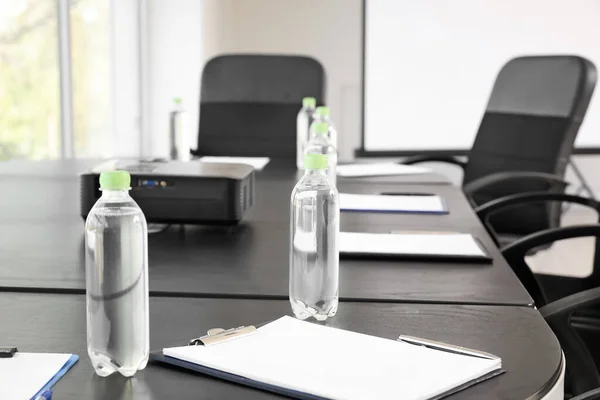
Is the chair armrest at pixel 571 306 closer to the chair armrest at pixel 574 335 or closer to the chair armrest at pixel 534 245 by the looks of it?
the chair armrest at pixel 574 335

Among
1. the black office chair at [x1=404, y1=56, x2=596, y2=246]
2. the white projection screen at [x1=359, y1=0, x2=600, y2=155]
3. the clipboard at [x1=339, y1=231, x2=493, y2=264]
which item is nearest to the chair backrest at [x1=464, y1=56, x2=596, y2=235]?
Answer: the black office chair at [x1=404, y1=56, x2=596, y2=246]

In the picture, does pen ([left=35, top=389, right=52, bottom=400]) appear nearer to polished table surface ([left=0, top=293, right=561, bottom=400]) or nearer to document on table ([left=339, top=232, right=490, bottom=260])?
polished table surface ([left=0, top=293, right=561, bottom=400])

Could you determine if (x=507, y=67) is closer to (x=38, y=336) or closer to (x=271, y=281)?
(x=271, y=281)

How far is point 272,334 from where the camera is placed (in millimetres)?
980

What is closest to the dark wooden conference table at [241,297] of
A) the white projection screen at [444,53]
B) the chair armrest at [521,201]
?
the chair armrest at [521,201]

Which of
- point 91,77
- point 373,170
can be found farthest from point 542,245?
point 91,77

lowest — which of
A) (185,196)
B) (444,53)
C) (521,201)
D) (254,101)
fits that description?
(521,201)

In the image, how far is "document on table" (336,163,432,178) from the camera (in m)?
2.68

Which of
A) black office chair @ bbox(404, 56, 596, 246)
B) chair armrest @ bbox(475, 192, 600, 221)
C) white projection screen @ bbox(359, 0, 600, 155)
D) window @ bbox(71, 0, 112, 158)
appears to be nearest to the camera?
chair armrest @ bbox(475, 192, 600, 221)

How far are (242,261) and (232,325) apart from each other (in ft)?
1.31

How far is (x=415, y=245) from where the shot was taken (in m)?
1.53

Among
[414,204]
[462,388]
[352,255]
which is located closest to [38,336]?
[462,388]

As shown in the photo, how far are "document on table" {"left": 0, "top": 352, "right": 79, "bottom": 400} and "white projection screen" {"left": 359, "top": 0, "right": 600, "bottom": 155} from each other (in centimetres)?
461

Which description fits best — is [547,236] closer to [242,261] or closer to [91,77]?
[242,261]
